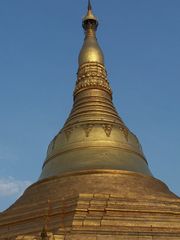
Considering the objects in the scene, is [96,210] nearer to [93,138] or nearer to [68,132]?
[93,138]

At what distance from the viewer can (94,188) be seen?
15602 millimetres

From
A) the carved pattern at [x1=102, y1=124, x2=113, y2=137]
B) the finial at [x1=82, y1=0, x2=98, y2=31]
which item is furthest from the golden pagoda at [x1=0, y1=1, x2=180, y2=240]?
the finial at [x1=82, y1=0, x2=98, y2=31]

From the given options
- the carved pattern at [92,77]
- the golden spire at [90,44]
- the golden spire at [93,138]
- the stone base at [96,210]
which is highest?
the golden spire at [90,44]

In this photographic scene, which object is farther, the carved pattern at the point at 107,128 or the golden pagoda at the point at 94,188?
the carved pattern at the point at 107,128

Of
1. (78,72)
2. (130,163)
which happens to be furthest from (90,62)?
(130,163)

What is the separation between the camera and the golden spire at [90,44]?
69.2ft

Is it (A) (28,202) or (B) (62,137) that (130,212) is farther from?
(B) (62,137)

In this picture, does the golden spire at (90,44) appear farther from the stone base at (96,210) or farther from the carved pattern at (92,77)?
the stone base at (96,210)

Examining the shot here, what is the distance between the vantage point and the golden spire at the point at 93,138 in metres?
17.1

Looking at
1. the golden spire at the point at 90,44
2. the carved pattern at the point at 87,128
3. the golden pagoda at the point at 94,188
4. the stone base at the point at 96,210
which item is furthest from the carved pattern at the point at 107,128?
the golden spire at the point at 90,44

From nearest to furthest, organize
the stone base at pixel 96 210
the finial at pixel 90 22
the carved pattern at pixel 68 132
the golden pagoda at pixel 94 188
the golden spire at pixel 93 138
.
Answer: the stone base at pixel 96 210 → the golden pagoda at pixel 94 188 → the golden spire at pixel 93 138 → the carved pattern at pixel 68 132 → the finial at pixel 90 22

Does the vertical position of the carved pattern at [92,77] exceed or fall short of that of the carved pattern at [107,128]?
it exceeds it

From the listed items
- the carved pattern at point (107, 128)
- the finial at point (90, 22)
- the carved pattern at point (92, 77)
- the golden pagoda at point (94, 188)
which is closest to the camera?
the golden pagoda at point (94, 188)

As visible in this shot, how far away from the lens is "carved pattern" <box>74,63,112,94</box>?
65.8ft
